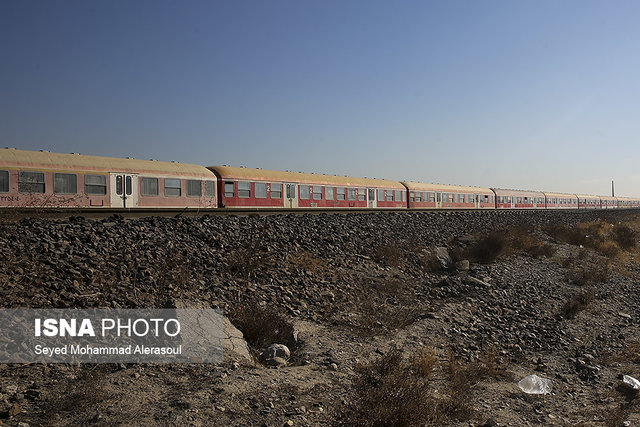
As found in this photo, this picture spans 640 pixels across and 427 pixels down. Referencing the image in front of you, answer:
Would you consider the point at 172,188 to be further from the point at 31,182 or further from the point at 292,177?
the point at 292,177

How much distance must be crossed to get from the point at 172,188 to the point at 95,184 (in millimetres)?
3013

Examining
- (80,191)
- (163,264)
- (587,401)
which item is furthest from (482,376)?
(80,191)

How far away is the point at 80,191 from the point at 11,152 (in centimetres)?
226

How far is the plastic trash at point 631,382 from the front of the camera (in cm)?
745

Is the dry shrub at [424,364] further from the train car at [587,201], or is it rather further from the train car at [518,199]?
the train car at [587,201]

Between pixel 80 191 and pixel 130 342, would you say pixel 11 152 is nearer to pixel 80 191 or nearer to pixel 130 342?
pixel 80 191

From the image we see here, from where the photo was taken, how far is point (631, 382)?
7586 mm

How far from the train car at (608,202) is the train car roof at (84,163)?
68263 mm

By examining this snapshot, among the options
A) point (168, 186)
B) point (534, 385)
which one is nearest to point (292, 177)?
point (168, 186)

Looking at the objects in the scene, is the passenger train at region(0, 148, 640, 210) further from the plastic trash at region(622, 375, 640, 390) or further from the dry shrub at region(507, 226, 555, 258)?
the plastic trash at region(622, 375, 640, 390)

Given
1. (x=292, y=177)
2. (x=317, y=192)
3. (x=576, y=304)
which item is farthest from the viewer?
(x=317, y=192)

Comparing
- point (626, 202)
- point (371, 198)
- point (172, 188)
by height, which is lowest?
point (626, 202)

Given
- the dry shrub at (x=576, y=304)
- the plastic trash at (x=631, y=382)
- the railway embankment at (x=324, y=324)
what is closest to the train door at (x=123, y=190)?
the railway embankment at (x=324, y=324)

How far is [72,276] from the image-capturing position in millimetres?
6977
